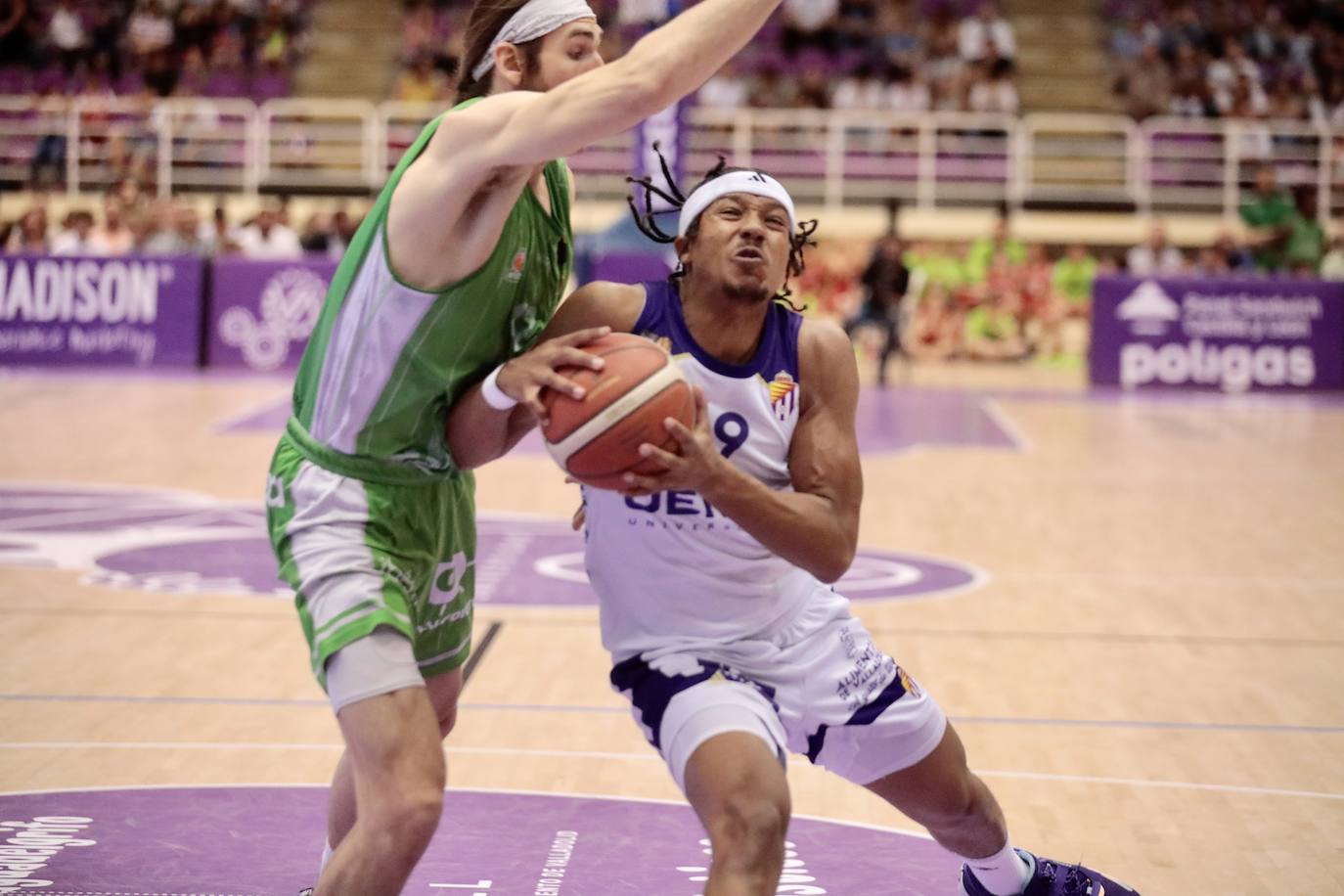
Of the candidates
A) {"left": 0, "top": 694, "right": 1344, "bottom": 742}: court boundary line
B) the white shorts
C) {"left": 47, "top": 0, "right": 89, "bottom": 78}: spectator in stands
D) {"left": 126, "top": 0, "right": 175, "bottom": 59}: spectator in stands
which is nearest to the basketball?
the white shorts

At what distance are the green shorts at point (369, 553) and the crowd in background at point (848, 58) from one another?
20.2 meters

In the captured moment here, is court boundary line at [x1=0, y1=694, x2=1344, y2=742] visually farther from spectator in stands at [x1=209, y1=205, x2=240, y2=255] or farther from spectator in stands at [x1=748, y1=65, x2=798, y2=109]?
spectator in stands at [x1=748, y1=65, x2=798, y2=109]

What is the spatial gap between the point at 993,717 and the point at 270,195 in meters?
18.5

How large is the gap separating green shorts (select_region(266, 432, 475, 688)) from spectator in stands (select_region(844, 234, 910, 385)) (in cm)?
1481

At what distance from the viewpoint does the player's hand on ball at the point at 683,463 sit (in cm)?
341

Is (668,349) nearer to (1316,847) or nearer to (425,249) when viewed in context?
(425,249)

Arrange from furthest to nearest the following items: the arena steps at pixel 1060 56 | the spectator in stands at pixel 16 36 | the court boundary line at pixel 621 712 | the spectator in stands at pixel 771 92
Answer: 1. the arena steps at pixel 1060 56
2. the spectator in stands at pixel 16 36
3. the spectator in stands at pixel 771 92
4. the court boundary line at pixel 621 712

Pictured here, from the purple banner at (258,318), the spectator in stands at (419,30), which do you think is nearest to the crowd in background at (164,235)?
the purple banner at (258,318)

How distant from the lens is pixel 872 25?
25.2 m

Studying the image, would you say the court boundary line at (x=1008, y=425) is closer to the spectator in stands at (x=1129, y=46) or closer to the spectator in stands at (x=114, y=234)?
the spectator in stands at (x=114, y=234)

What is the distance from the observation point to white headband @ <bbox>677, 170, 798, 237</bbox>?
3818mm

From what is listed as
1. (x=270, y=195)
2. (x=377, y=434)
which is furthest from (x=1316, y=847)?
(x=270, y=195)

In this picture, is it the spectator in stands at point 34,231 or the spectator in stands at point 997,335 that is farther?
A: the spectator in stands at point 997,335

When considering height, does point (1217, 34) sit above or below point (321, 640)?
above
